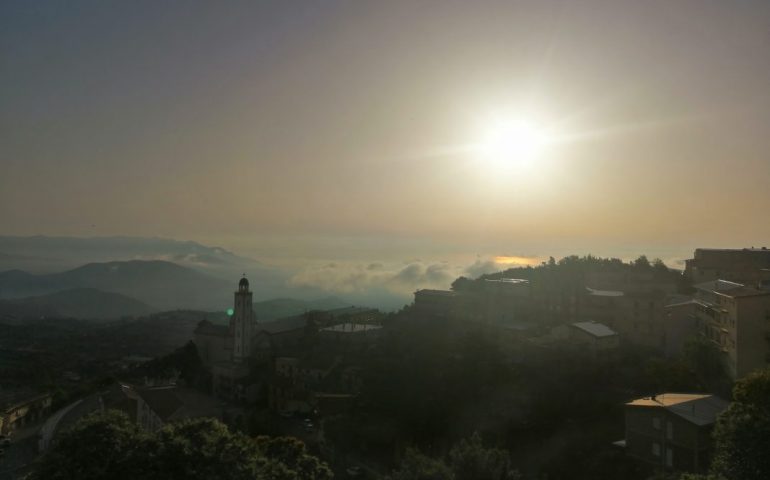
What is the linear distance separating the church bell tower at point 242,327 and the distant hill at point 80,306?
126 m

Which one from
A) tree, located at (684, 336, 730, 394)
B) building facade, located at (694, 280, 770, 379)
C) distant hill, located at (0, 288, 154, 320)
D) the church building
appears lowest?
distant hill, located at (0, 288, 154, 320)

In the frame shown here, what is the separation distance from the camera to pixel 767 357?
25.6 meters

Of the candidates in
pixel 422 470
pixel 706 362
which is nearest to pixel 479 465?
pixel 422 470

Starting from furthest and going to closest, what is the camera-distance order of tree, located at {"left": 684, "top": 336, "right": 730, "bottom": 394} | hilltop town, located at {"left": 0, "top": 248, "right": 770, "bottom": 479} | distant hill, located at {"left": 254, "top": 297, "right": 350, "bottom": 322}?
distant hill, located at {"left": 254, "top": 297, "right": 350, "bottom": 322} → tree, located at {"left": 684, "top": 336, "right": 730, "bottom": 394} → hilltop town, located at {"left": 0, "top": 248, "right": 770, "bottom": 479}

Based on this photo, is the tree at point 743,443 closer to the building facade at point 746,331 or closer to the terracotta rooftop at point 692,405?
the terracotta rooftop at point 692,405

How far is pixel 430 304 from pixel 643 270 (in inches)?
652

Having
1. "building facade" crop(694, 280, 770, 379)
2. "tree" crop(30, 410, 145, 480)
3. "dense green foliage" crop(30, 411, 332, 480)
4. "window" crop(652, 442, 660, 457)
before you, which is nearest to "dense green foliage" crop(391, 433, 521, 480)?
"dense green foliage" crop(30, 411, 332, 480)

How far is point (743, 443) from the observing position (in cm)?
1648

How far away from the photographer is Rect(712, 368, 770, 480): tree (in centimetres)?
1606

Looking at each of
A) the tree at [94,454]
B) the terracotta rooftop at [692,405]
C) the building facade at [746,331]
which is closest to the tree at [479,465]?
the terracotta rooftop at [692,405]

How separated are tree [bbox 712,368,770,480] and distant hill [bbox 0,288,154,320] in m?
163

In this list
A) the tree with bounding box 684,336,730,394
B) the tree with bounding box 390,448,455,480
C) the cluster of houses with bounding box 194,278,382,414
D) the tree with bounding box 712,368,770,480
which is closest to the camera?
the tree with bounding box 712,368,770,480

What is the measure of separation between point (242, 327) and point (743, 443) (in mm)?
37101

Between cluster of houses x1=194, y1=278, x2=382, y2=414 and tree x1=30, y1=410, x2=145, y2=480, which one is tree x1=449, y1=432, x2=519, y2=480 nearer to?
tree x1=30, y1=410, x2=145, y2=480
